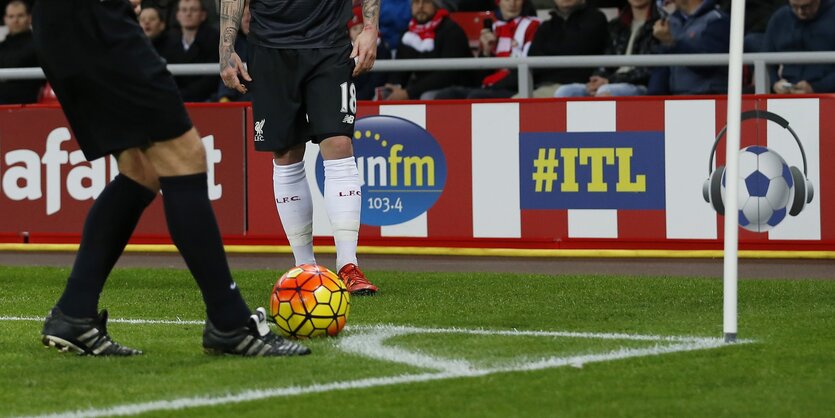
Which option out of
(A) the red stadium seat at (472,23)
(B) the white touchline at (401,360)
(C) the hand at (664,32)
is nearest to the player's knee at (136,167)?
(B) the white touchline at (401,360)

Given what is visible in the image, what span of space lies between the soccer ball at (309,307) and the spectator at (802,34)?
5.13m

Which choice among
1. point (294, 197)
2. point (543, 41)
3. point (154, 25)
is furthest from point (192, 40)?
point (294, 197)

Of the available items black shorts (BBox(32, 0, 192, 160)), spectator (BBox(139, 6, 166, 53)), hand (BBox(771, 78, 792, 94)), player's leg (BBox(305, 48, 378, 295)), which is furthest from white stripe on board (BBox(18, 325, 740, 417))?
spectator (BBox(139, 6, 166, 53))

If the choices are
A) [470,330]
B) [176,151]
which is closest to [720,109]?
[470,330]

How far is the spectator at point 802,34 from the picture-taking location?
10539 millimetres

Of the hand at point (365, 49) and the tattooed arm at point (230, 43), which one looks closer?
the hand at point (365, 49)

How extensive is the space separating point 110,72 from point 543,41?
701cm

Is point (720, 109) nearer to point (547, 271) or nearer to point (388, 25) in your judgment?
point (547, 271)

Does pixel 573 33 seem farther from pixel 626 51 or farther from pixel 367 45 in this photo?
pixel 367 45

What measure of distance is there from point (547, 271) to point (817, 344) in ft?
13.1

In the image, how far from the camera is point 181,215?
5.57 m

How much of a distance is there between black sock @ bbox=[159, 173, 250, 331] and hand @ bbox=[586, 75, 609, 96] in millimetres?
6038

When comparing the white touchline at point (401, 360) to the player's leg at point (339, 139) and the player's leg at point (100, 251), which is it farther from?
the player's leg at point (339, 139)

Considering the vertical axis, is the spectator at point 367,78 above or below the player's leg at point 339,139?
above
